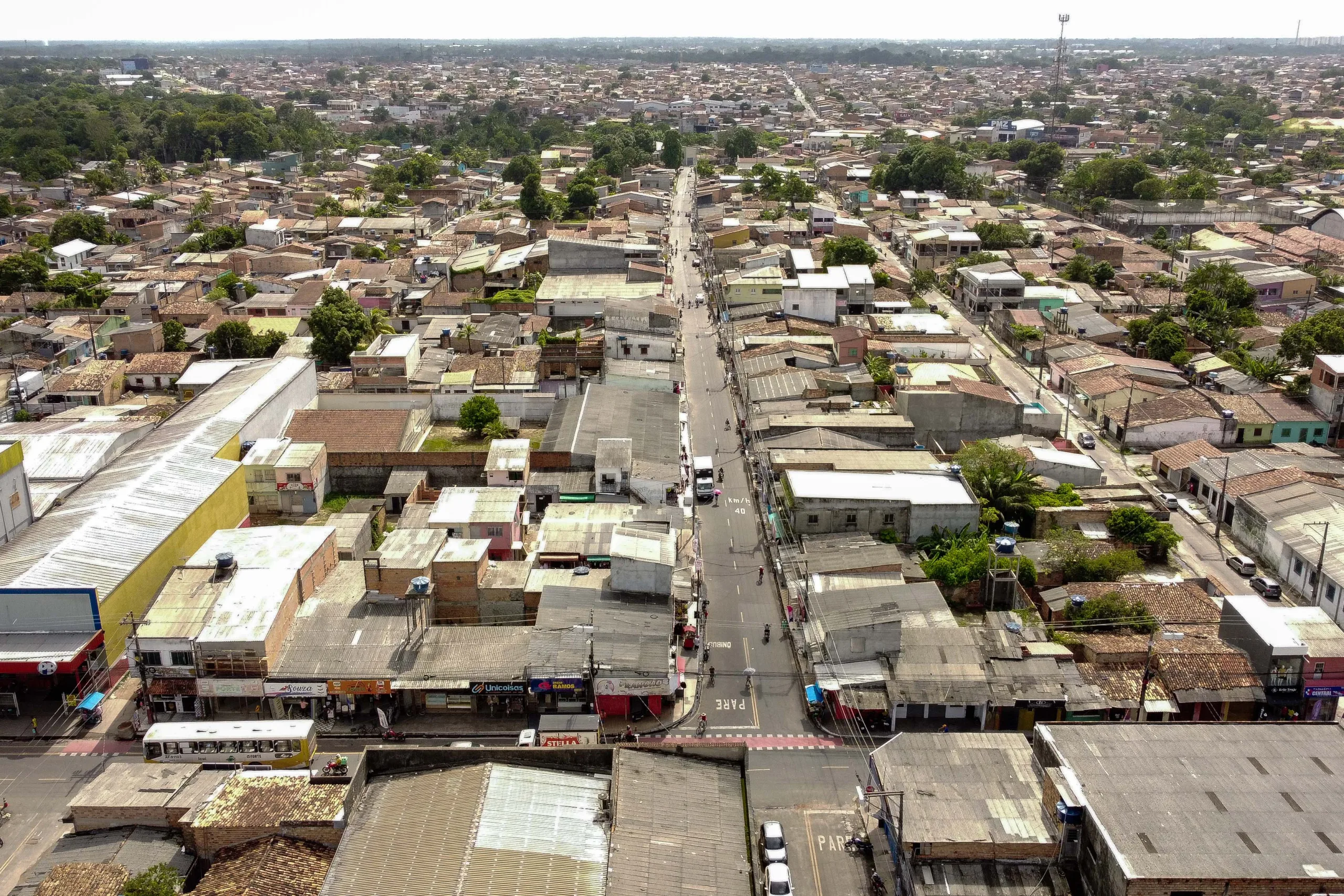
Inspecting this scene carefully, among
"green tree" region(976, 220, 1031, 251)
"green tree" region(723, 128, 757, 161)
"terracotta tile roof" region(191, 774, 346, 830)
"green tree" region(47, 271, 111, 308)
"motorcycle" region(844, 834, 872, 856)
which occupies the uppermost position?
"green tree" region(723, 128, 757, 161)

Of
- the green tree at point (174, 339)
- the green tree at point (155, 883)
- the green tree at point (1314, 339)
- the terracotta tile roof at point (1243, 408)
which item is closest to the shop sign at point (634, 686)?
the green tree at point (155, 883)

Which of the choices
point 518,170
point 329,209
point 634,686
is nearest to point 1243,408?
point 634,686

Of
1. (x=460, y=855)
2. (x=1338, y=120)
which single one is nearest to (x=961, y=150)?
(x=1338, y=120)

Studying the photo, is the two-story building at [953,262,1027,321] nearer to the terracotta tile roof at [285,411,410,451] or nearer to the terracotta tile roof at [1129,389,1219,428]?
the terracotta tile roof at [1129,389,1219,428]

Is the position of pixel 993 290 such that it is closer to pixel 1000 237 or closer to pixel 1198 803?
pixel 1000 237

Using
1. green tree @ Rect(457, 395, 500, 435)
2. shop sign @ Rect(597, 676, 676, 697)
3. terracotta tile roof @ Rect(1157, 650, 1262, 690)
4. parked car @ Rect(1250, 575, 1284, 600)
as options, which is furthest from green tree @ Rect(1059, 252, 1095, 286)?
shop sign @ Rect(597, 676, 676, 697)

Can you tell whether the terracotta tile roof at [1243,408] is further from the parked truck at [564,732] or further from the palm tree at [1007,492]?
the parked truck at [564,732]

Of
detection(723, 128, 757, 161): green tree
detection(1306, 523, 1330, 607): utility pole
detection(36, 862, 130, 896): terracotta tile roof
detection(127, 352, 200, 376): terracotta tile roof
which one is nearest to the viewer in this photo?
detection(36, 862, 130, 896): terracotta tile roof

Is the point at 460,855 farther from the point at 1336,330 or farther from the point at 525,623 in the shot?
the point at 1336,330
